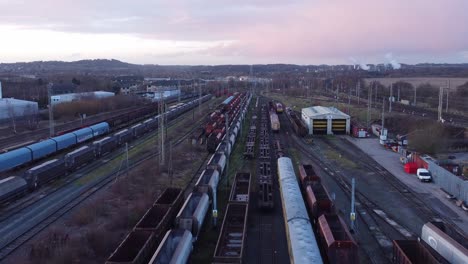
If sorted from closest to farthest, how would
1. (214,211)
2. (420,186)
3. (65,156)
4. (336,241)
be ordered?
(336,241)
(214,211)
(420,186)
(65,156)

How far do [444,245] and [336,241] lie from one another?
354 cm

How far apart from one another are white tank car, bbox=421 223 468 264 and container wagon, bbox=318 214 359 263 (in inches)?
111

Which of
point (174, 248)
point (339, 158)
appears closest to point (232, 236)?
point (174, 248)

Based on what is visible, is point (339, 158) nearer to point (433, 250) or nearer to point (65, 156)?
point (433, 250)

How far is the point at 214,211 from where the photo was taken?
16.3 metres

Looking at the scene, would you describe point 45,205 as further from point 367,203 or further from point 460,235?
point 460,235

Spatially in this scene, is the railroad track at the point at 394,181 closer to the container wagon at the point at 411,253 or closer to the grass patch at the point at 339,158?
the grass patch at the point at 339,158

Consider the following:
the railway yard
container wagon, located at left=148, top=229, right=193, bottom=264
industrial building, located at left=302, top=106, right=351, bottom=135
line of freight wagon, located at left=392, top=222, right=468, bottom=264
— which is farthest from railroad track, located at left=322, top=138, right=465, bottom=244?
container wagon, located at left=148, top=229, right=193, bottom=264

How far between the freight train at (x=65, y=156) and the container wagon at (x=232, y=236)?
10.3m

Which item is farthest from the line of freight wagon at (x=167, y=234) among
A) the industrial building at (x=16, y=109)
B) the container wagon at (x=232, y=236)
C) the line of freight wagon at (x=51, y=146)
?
the industrial building at (x=16, y=109)

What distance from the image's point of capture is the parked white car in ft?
74.5

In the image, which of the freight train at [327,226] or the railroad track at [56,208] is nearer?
the freight train at [327,226]

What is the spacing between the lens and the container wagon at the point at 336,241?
11.8m

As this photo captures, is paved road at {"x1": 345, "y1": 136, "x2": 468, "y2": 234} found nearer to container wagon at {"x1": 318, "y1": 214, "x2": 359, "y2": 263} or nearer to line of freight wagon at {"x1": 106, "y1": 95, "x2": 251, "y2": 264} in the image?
container wagon at {"x1": 318, "y1": 214, "x2": 359, "y2": 263}
